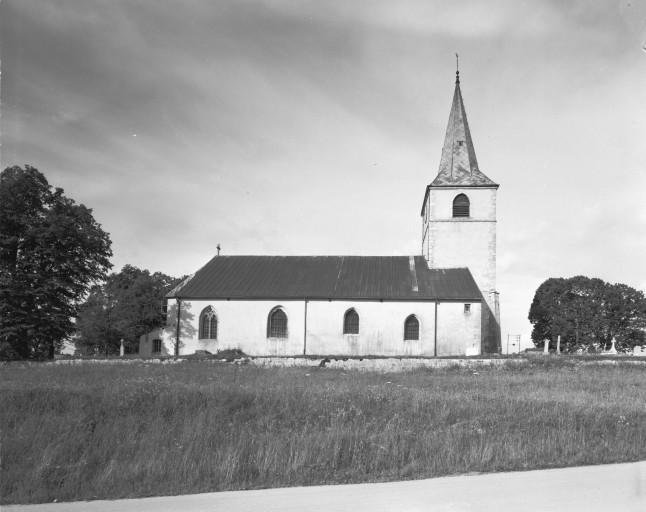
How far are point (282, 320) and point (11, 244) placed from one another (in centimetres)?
1631

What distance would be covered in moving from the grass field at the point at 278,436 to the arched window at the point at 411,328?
1993cm

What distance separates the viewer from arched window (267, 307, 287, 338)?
34.8 m

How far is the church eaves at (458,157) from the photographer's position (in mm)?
36281

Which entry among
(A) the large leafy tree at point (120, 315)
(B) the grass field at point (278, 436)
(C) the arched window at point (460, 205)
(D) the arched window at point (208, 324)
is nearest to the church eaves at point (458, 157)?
(C) the arched window at point (460, 205)

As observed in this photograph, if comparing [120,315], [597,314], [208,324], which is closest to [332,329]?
[208,324]

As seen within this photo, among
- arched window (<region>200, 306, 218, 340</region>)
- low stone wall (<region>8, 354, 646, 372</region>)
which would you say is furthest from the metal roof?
low stone wall (<region>8, 354, 646, 372</region>)

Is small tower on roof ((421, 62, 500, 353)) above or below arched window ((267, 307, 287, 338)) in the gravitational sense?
above

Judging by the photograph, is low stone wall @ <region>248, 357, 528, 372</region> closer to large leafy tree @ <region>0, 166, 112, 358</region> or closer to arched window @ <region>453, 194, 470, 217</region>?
large leafy tree @ <region>0, 166, 112, 358</region>

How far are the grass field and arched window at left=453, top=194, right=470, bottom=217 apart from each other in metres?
23.7

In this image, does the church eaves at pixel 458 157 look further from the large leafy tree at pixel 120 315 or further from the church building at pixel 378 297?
the large leafy tree at pixel 120 315

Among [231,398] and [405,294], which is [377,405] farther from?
[405,294]

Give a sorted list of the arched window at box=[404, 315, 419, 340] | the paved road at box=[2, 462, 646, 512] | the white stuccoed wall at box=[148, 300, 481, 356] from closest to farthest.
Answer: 1. the paved road at box=[2, 462, 646, 512]
2. the white stuccoed wall at box=[148, 300, 481, 356]
3. the arched window at box=[404, 315, 419, 340]

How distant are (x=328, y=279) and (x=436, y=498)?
3012cm

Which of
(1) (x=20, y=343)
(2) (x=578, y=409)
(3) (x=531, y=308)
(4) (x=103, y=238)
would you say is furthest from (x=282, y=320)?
(3) (x=531, y=308)
